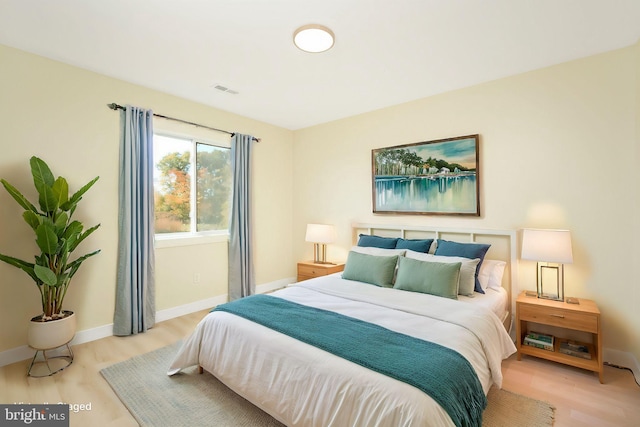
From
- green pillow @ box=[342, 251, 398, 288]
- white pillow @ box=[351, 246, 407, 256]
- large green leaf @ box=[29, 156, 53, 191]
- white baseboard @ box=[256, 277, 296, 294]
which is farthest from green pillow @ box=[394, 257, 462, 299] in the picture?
large green leaf @ box=[29, 156, 53, 191]

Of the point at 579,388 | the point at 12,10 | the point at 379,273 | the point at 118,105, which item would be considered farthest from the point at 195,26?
the point at 579,388

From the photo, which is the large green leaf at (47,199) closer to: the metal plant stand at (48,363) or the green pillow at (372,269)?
the metal plant stand at (48,363)

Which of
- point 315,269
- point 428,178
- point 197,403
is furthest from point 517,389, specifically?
point 315,269

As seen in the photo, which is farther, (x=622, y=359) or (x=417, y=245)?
(x=417, y=245)

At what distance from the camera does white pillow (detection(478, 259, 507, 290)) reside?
2.90 m

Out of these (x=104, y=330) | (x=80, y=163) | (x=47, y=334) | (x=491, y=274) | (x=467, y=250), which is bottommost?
(x=104, y=330)

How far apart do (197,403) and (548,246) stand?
3.04 metres

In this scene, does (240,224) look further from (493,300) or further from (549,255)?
(549,255)

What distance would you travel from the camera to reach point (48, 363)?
2547 millimetres

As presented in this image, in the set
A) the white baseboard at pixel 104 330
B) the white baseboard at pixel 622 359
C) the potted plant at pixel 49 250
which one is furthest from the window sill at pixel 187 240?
the white baseboard at pixel 622 359

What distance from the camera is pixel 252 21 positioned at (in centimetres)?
214

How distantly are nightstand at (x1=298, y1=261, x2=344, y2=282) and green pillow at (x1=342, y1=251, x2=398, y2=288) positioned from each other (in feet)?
2.58

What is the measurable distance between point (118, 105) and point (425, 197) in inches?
139

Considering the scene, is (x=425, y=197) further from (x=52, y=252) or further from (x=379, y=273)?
(x=52, y=252)
